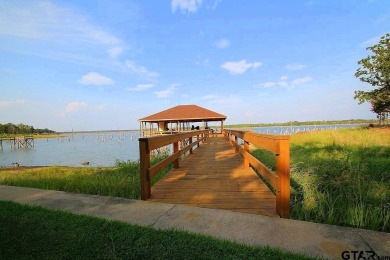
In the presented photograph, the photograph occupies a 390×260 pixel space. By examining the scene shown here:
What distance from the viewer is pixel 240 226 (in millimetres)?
2684

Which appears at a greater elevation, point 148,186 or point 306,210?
point 148,186

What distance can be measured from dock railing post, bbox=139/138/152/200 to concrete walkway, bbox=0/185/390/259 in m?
0.23

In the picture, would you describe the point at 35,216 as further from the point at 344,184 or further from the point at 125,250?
the point at 344,184

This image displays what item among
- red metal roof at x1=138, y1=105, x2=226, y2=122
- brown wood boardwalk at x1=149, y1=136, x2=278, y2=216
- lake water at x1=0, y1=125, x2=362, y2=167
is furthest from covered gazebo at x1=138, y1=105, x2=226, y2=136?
brown wood boardwalk at x1=149, y1=136, x2=278, y2=216

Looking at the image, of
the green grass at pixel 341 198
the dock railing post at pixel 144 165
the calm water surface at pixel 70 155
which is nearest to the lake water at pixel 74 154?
the calm water surface at pixel 70 155

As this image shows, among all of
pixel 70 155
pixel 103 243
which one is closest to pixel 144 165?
pixel 103 243

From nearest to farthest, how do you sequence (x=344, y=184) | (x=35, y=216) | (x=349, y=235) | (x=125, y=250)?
(x=125, y=250), (x=349, y=235), (x=35, y=216), (x=344, y=184)

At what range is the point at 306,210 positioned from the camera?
339 centimetres

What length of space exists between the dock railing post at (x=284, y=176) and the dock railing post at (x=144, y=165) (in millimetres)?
1926

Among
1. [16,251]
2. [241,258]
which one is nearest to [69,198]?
[16,251]

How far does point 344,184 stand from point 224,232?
10.8 feet

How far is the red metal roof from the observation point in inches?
1032

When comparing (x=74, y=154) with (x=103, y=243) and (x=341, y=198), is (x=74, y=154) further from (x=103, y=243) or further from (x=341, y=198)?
(x=341, y=198)

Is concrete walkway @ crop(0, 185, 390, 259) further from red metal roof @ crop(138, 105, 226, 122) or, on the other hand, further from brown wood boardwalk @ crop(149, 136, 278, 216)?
red metal roof @ crop(138, 105, 226, 122)
